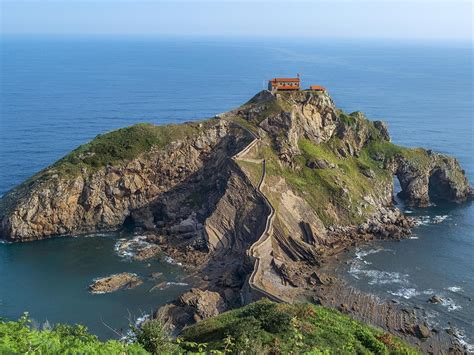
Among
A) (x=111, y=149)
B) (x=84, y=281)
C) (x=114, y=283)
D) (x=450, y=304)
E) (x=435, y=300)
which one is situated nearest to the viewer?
(x=450, y=304)

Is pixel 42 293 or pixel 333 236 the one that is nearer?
pixel 42 293

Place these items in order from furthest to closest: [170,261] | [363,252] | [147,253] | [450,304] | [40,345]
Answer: [363,252]
[147,253]
[170,261]
[450,304]
[40,345]

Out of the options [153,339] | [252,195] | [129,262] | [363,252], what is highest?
[153,339]

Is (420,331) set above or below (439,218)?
below

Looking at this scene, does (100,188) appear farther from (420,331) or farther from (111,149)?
(420,331)

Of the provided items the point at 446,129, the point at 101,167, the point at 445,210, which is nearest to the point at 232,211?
the point at 101,167

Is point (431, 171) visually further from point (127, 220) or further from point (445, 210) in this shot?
point (127, 220)

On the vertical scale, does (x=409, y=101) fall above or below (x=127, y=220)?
above

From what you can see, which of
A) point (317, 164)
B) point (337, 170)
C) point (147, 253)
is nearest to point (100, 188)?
point (147, 253)
